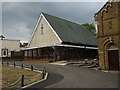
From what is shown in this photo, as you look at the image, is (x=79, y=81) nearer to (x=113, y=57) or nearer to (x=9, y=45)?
(x=113, y=57)

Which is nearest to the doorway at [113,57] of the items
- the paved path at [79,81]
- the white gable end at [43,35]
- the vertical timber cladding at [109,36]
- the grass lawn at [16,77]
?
the vertical timber cladding at [109,36]

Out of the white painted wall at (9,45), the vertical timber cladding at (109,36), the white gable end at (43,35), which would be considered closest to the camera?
the vertical timber cladding at (109,36)

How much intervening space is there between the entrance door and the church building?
36.7ft

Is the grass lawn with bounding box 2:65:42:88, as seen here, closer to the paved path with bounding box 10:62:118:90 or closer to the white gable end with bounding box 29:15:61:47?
the paved path with bounding box 10:62:118:90

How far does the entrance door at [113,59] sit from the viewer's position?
64.7ft

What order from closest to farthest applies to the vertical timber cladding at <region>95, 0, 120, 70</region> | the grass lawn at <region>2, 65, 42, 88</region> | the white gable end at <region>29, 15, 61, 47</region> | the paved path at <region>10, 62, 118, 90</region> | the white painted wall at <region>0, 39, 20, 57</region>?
1. the paved path at <region>10, 62, 118, 90</region>
2. the grass lawn at <region>2, 65, 42, 88</region>
3. the vertical timber cladding at <region>95, 0, 120, 70</region>
4. the white gable end at <region>29, 15, 61, 47</region>
5. the white painted wall at <region>0, 39, 20, 57</region>

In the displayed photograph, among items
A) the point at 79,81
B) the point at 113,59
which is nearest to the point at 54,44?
the point at 113,59

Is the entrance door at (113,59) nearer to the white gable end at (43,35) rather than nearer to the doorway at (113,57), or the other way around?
the doorway at (113,57)

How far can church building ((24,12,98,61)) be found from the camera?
31.1 meters

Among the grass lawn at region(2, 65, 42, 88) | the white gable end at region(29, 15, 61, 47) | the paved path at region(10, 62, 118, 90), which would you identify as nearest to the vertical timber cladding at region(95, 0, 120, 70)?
the paved path at region(10, 62, 118, 90)

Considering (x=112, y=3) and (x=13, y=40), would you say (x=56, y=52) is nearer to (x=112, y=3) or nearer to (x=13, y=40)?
(x=112, y=3)

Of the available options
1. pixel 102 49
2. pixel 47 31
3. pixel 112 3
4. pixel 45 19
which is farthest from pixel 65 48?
pixel 112 3

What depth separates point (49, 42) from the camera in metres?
33.8

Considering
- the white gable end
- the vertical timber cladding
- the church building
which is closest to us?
the vertical timber cladding
